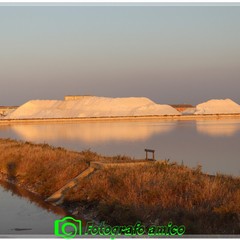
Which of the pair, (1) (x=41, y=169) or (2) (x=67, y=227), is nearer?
(2) (x=67, y=227)

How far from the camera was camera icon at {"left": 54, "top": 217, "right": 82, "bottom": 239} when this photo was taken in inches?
430

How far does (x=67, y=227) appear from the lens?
11773 mm

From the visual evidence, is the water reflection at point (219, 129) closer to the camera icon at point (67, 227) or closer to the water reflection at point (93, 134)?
the water reflection at point (93, 134)

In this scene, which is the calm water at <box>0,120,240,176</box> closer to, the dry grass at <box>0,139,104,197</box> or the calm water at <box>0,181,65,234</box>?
the dry grass at <box>0,139,104,197</box>

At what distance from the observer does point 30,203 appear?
15.1 metres

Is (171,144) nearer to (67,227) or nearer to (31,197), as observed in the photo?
(31,197)

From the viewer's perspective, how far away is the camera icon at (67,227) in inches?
430

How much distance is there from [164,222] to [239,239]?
2094mm

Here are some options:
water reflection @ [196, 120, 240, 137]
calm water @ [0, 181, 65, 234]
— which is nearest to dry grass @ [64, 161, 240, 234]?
calm water @ [0, 181, 65, 234]

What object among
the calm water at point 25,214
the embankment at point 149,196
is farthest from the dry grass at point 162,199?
the calm water at point 25,214

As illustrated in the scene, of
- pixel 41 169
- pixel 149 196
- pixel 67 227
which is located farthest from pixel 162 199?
pixel 41 169

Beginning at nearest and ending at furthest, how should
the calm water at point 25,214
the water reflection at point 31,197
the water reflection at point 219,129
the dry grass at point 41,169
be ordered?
the calm water at point 25,214, the water reflection at point 31,197, the dry grass at point 41,169, the water reflection at point 219,129

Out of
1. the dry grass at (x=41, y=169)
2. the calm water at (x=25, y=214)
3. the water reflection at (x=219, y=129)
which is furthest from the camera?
the water reflection at (x=219, y=129)

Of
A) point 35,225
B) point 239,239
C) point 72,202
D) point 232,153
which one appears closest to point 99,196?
point 72,202
